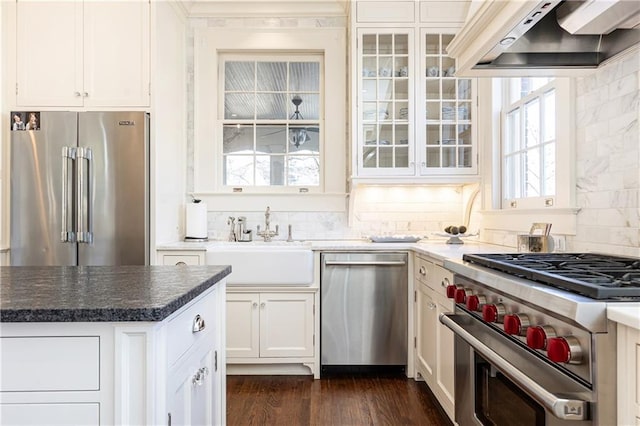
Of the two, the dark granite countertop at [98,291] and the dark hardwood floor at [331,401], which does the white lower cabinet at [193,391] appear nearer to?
the dark granite countertop at [98,291]

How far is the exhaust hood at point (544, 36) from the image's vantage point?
125cm

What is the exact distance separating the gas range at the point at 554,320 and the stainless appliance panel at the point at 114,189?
6.70ft

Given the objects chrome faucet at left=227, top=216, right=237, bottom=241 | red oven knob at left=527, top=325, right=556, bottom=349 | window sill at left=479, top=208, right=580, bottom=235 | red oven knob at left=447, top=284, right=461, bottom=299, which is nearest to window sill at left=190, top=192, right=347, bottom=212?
chrome faucet at left=227, top=216, right=237, bottom=241

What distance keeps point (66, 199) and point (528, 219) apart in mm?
2854

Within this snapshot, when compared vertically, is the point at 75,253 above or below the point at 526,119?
below

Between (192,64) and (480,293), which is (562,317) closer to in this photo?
(480,293)

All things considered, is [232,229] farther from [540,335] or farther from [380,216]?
[540,335]

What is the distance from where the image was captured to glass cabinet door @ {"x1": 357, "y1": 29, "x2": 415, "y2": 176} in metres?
2.93

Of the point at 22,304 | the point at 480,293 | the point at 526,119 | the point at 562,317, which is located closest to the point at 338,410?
the point at 480,293

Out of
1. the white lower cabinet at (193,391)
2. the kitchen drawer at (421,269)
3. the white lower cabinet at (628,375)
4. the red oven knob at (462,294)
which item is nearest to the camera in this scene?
the white lower cabinet at (628,375)

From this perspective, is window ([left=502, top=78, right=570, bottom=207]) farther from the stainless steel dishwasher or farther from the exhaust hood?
the stainless steel dishwasher

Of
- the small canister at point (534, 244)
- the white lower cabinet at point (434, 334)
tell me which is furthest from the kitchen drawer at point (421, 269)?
the small canister at point (534, 244)

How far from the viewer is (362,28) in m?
2.92

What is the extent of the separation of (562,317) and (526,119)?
1805 mm
